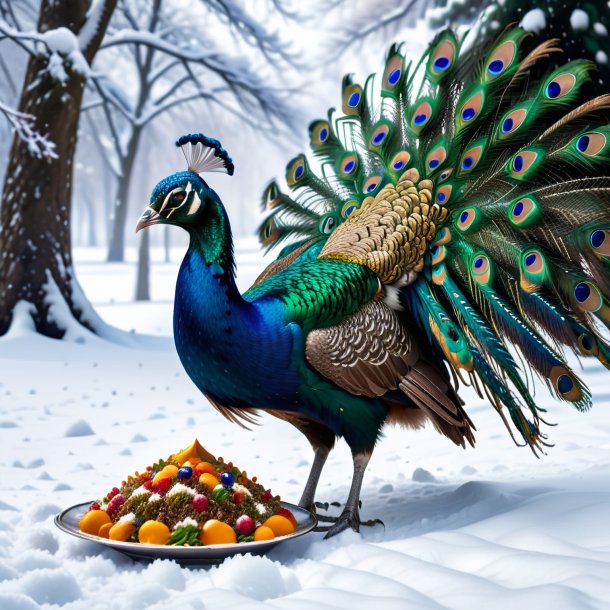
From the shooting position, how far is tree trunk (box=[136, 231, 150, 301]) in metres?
13.2

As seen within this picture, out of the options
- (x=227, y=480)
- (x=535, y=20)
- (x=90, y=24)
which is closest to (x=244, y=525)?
(x=227, y=480)

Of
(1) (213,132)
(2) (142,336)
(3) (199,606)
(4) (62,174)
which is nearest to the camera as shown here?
(3) (199,606)

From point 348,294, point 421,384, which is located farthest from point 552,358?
point 348,294

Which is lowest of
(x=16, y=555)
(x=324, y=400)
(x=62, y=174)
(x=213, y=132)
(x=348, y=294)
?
(x=16, y=555)

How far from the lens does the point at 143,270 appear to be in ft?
44.1

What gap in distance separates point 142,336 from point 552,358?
6.83m

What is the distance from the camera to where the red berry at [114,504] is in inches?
121

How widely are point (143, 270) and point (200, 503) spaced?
10.8m

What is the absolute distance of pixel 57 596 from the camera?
8.32 feet

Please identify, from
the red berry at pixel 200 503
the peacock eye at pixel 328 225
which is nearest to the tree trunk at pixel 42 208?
the peacock eye at pixel 328 225

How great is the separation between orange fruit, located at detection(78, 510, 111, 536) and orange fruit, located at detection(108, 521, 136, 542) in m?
0.09

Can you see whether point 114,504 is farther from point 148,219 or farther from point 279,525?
point 148,219

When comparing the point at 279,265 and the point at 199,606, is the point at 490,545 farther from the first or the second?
the point at 279,265

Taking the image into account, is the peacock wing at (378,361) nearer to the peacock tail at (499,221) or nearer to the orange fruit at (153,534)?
the peacock tail at (499,221)
